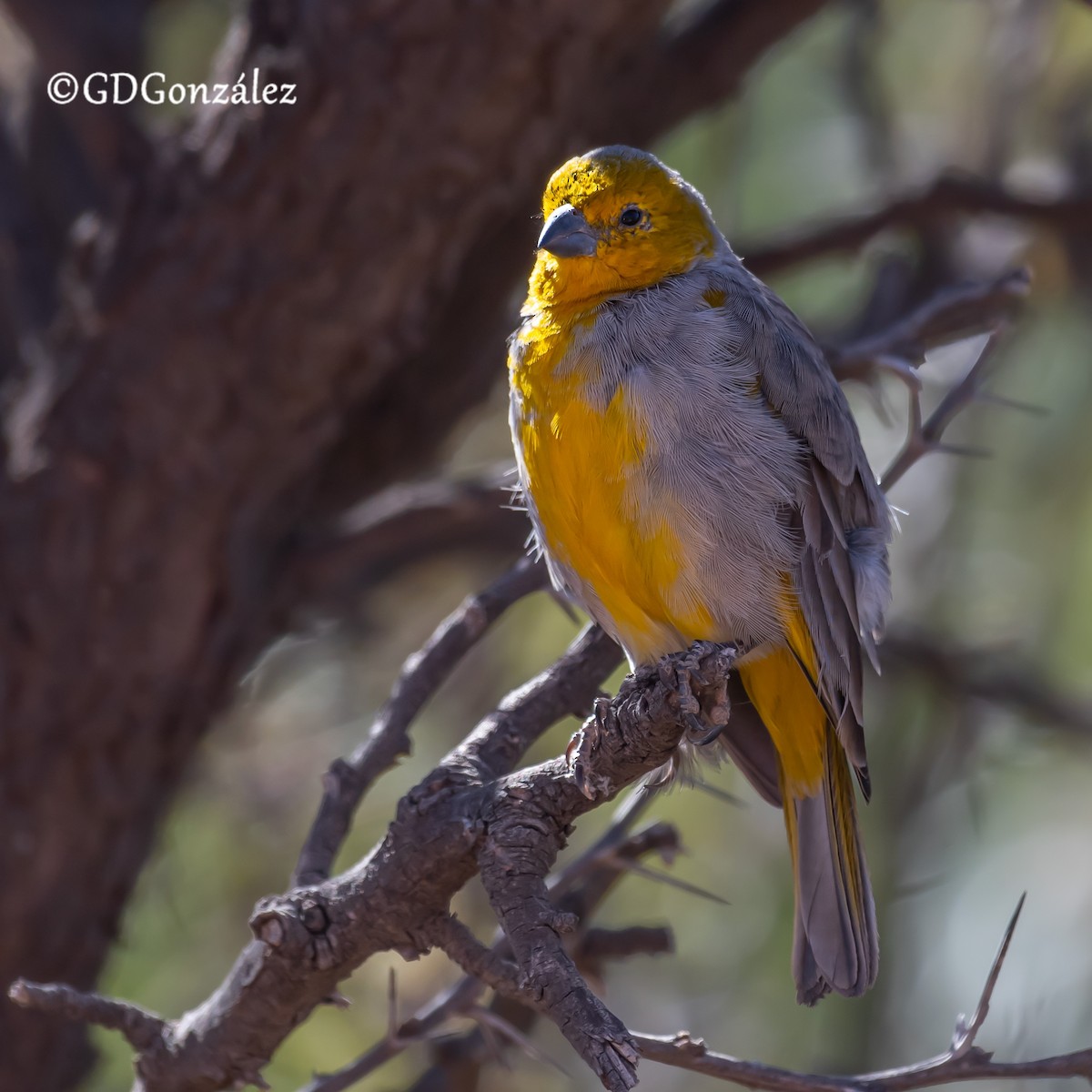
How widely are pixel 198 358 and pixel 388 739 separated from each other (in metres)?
1.44

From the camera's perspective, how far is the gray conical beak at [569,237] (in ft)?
9.95

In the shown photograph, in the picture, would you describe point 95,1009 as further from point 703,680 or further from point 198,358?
point 198,358

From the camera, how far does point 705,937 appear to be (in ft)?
20.2

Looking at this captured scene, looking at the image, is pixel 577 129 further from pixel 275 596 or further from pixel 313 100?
pixel 275 596

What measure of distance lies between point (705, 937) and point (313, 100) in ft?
13.8

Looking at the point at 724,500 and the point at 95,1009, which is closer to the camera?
the point at 95,1009

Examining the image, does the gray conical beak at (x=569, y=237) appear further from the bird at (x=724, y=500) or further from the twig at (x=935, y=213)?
the twig at (x=935, y=213)

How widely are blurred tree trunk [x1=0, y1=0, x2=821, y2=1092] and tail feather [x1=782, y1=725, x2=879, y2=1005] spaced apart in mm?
1762

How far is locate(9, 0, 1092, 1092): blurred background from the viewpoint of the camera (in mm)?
4973

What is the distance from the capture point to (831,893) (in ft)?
9.12

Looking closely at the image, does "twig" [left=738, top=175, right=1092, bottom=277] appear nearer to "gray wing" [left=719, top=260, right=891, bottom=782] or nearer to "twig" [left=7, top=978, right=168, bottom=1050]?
"gray wing" [left=719, top=260, right=891, bottom=782]

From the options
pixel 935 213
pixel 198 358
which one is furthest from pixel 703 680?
pixel 935 213

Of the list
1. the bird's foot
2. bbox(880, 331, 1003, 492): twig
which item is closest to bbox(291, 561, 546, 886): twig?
the bird's foot

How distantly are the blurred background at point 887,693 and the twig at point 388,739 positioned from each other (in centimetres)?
193
